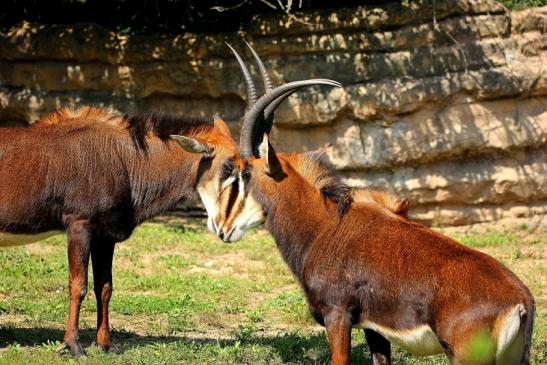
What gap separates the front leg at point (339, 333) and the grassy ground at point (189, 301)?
1.16 meters

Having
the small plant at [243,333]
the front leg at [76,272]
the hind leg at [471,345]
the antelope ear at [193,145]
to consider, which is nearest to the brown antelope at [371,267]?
the hind leg at [471,345]

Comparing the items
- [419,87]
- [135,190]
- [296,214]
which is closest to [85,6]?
[419,87]

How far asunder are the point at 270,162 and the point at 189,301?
3235mm

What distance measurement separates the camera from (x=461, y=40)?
13.6 meters

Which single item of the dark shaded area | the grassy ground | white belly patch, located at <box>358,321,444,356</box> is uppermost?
the dark shaded area

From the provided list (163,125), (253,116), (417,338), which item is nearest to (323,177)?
(253,116)

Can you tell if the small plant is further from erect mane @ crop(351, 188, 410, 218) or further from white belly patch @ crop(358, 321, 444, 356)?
white belly patch @ crop(358, 321, 444, 356)

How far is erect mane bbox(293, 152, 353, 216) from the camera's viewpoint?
286 inches

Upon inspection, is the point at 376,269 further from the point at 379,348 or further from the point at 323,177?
the point at 323,177

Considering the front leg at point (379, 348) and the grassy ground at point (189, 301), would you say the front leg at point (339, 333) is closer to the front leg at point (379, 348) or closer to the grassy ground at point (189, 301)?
the front leg at point (379, 348)

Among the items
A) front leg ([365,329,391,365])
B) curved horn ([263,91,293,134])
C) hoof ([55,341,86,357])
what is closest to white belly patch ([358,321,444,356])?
front leg ([365,329,391,365])

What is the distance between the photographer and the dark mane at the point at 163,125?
8500mm

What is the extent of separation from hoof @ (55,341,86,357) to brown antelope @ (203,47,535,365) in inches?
57.8

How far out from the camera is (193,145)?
321 inches
